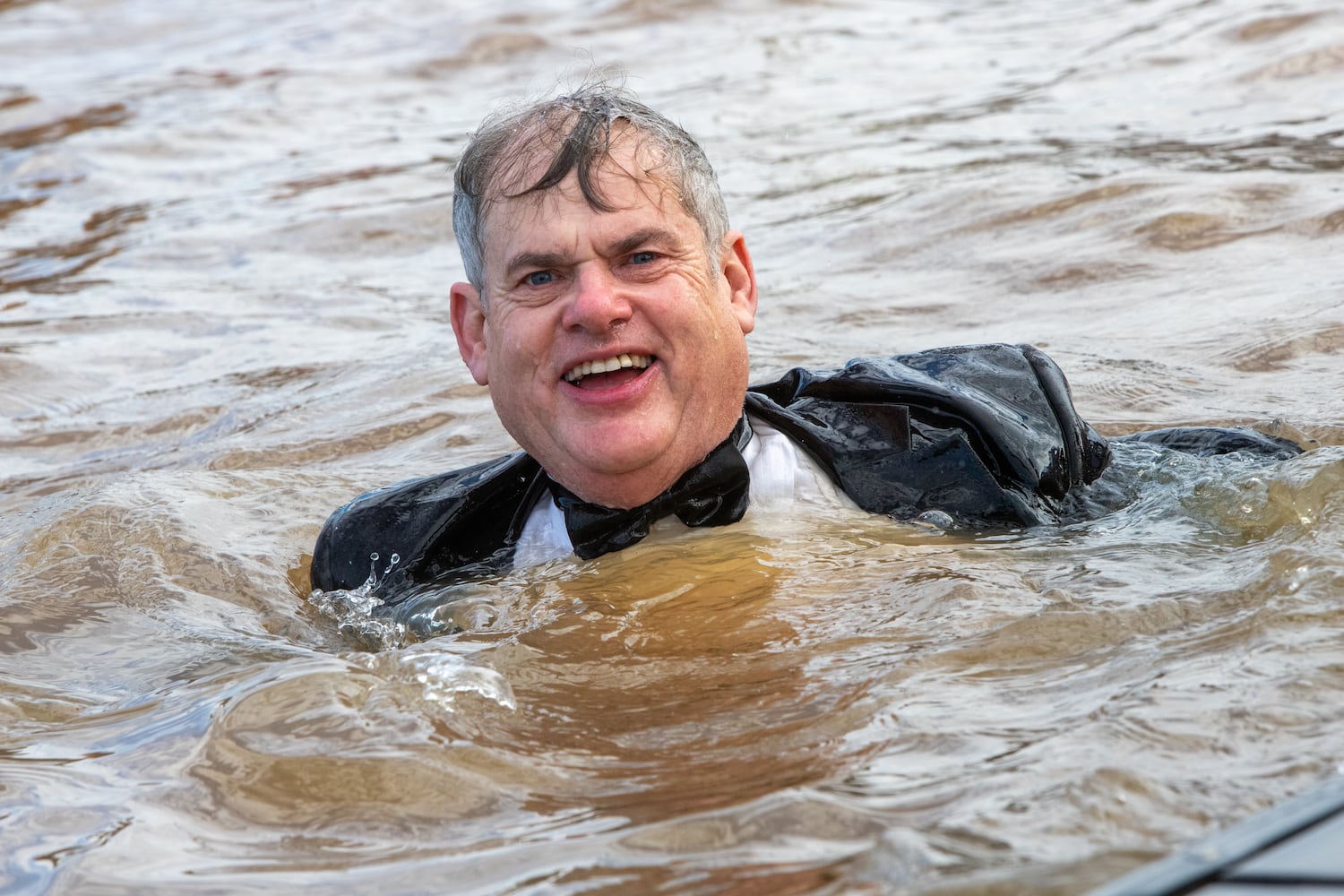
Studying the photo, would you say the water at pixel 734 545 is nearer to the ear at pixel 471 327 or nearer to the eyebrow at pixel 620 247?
the ear at pixel 471 327

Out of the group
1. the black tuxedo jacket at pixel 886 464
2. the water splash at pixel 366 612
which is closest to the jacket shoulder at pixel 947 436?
the black tuxedo jacket at pixel 886 464

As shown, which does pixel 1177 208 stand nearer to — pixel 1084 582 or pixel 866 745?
pixel 1084 582

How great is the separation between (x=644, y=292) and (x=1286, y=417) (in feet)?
7.50

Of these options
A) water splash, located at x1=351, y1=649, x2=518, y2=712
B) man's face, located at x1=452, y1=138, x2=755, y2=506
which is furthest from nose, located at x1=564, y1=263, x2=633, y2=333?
water splash, located at x1=351, y1=649, x2=518, y2=712

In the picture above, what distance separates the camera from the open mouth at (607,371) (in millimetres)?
3285

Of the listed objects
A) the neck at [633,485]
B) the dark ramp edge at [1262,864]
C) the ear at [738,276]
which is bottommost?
the neck at [633,485]

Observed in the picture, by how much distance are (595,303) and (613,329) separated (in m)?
0.08

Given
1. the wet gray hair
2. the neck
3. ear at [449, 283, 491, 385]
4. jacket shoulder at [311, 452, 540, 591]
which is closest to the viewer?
the wet gray hair

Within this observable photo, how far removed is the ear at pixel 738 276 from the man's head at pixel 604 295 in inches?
1.7

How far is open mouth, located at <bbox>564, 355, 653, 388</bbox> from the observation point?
3.29m

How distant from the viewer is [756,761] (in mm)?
2420

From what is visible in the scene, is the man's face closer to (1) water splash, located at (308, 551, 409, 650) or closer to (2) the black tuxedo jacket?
(2) the black tuxedo jacket

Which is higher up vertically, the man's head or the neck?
the man's head

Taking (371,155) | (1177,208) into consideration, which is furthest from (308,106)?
(1177,208)
